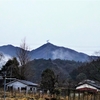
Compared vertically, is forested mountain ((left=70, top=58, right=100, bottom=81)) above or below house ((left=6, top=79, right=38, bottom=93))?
above

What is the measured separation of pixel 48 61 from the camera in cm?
7725

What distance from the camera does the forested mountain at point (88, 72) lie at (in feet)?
187

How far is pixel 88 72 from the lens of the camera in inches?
2473

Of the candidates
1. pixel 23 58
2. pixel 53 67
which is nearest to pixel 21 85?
pixel 23 58

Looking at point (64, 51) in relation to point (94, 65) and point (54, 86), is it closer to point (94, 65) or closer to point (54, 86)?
point (94, 65)

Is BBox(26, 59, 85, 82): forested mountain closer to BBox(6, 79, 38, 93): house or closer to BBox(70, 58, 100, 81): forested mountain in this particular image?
BBox(70, 58, 100, 81): forested mountain

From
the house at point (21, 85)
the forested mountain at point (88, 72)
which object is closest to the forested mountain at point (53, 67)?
the forested mountain at point (88, 72)

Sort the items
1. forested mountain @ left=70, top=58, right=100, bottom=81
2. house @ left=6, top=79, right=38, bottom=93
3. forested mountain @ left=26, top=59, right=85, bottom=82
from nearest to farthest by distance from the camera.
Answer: house @ left=6, top=79, right=38, bottom=93
forested mountain @ left=70, top=58, right=100, bottom=81
forested mountain @ left=26, top=59, right=85, bottom=82

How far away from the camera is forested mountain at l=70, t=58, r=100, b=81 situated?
56991 millimetres

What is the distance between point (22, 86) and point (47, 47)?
89.3 meters

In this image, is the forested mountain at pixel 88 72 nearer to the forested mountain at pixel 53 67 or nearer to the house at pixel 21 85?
the forested mountain at pixel 53 67

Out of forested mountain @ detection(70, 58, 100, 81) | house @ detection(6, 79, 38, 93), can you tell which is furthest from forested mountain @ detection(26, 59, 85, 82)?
house @ detection(6, 79, 38, 93)

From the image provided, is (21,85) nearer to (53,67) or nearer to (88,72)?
(88,72)

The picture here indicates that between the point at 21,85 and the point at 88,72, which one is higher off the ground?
the point at 88,72
